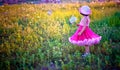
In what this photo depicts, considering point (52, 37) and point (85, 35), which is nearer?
point (85, 35)

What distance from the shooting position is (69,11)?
327cm

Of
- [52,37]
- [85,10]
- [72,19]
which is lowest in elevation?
[52,37]

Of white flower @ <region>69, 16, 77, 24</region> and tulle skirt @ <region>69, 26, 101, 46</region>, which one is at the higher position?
white flower @ <region>69, 16, 77, 24</region>

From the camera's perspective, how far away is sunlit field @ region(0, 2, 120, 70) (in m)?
2.93

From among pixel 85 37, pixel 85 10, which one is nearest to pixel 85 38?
pixel 85 37

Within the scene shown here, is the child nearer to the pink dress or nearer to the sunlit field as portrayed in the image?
the pink dress

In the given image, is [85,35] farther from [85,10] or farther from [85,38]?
[85,10]

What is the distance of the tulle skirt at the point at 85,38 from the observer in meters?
2.90

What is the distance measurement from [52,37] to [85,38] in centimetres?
39

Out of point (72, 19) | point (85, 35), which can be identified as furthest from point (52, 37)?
point (85, 35)

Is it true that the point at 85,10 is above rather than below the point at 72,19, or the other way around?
above

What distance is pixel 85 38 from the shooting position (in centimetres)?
291

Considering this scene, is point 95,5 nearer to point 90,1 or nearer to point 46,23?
point 90,1

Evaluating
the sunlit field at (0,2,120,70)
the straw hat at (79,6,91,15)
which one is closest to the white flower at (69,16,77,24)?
the sunlit field at (0,2,120,70)
